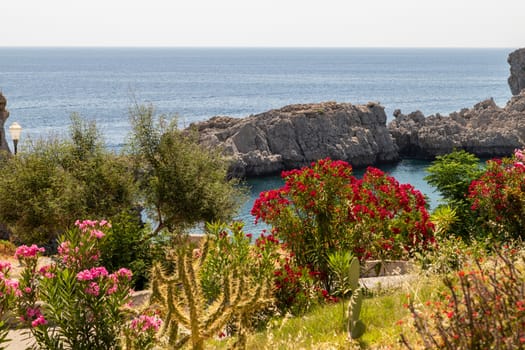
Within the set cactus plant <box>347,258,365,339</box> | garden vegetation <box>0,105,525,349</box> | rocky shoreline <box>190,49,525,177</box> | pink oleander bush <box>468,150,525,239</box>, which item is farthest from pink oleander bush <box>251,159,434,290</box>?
rocky shoreline <box>190,49,525,177</box>

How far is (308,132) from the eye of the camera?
70.6 metres

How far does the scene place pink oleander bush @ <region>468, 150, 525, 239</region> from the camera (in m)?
14.0

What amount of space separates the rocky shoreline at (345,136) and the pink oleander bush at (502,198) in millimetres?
48224

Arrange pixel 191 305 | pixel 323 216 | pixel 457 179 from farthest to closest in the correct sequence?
1. pixel 457 179
2. pixel 323 216
3. pixel 191 305

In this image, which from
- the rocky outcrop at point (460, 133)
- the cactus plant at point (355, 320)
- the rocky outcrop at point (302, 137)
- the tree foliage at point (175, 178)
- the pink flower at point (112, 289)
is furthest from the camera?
the rocky outcrop at point (460, 133)

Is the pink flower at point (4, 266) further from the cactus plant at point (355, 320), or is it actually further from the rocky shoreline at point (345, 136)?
the rocky shoreline at point (345, 136)

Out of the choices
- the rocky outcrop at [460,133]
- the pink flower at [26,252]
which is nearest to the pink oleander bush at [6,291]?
the pink flower at [26,252]

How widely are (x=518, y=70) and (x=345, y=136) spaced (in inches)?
1881

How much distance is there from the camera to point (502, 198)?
46.3 feet

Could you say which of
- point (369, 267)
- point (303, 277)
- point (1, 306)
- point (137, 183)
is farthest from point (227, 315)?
point (137, 183)

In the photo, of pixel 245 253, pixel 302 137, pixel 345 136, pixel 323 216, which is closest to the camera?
pixel 245 253

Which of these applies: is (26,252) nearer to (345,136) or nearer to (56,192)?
(56,192)

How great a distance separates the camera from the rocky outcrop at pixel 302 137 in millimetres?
65500

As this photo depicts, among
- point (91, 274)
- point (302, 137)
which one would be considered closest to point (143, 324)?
point (91, 274)
